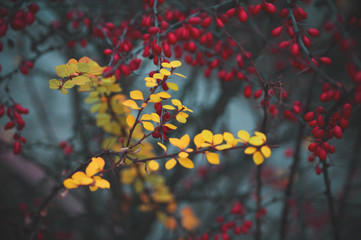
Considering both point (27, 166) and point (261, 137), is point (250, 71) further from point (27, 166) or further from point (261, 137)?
point (27, 166)

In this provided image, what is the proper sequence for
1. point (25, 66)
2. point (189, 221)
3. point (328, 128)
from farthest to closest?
point (189, 221), point (25, 66), point (328, 128)

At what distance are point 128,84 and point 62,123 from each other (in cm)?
251

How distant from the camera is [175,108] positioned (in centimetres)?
75

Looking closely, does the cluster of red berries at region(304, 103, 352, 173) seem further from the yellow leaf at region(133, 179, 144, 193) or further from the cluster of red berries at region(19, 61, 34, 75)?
the cluster of red berries at region(19, 61, 34, 75)

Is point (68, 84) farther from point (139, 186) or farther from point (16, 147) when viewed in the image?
point (139, 186)

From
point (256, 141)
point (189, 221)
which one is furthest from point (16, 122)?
point (189, 221)

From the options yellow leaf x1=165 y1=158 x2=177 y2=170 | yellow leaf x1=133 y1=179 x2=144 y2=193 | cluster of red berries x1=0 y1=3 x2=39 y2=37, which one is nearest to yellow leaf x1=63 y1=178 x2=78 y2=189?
yellow leaf x1=165 y1=158 x2=177 y2=170

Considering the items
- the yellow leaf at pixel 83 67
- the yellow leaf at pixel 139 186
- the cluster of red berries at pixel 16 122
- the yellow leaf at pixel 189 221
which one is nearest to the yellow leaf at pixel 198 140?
the yellow leaf at pixel 83 67

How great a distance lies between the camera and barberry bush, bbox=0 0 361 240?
2.43 feet

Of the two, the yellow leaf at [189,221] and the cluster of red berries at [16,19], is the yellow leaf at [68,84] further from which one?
the yellow leaf at [189,221]

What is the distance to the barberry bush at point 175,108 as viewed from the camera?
29.2 inches

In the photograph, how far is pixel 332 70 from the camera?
1.73m

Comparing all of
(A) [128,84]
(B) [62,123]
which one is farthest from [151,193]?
(B) [62,123]

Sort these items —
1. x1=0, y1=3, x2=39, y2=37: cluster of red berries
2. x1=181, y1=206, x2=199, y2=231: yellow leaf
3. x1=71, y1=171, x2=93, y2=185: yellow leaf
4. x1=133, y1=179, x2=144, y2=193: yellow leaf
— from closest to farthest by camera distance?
1. x1=71, y1=171, x2=93, y2=185: yellow leaf
2. x1=0, y1=3, x2=39, y2=37: cluster of red berries
3. x1=133, y1=179, x2=144, y2=193: yellow leaf
4. x1=181, y1=206, x2=199, y2=231: yellow leaf
